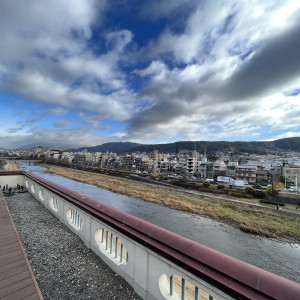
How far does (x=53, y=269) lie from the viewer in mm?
3229

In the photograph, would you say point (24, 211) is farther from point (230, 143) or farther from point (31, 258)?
point (230, 143)

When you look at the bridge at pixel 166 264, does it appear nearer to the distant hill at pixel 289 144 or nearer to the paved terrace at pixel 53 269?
the paved terrace at pixel 53 269

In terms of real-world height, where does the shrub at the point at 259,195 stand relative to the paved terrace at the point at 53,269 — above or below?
below

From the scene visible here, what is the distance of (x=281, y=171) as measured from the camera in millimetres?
47500

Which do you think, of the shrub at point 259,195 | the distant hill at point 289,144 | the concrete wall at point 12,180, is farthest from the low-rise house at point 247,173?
the distant hill at point 289,144

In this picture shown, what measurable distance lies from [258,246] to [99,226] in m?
14.1

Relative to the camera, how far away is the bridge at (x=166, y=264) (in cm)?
146

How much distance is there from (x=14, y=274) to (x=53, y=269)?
3.57 ft

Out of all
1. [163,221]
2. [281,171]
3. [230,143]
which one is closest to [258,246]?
[163,221]

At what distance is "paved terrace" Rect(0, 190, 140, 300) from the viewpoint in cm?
221

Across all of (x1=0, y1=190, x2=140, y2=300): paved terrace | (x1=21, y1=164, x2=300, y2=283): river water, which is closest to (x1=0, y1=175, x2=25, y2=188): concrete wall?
(x1=0, y1=190, x2=140, y2=300): paved terrace

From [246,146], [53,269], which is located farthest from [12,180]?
[246,146]

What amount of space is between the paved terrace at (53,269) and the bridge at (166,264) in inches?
8.1

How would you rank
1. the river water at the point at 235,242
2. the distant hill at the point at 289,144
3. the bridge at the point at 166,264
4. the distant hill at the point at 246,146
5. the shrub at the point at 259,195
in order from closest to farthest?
the bridge at the point at 166,264 < the river water at the point at 235,242 < the shrub at the point at 259,195 < the distant hill at the point at 289,144 < the distant hill at the point at 246,146
